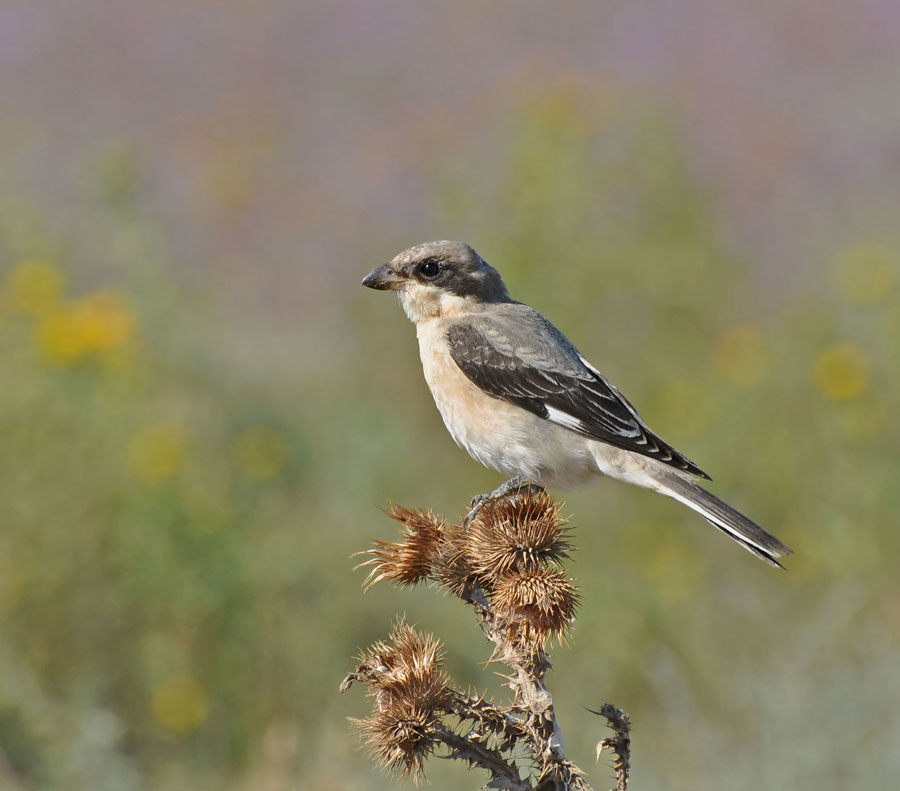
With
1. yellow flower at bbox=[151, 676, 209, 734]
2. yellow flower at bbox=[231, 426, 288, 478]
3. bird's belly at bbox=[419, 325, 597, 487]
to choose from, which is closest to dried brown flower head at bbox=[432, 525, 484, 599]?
bird's belly at bbox=[419, 325, 597, 487]

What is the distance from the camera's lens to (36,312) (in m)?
6.77

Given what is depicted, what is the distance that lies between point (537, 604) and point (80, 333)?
4.39 m

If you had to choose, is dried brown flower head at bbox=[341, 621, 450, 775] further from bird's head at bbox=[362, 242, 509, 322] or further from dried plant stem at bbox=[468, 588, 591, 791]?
bird's head at bbox=[362, 242, 509, 322]

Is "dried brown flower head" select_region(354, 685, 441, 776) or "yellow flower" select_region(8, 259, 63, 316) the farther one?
"yellow flower" select_region(8, 259, 63, 316)

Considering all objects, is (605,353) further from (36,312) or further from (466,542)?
(466,542)

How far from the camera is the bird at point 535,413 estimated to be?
4.41 metres

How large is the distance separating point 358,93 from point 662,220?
14.7 m

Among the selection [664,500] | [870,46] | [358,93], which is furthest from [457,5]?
[664,500]

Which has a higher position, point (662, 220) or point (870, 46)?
point (870, 46)

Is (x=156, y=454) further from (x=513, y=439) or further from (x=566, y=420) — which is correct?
(x=566, y=420)

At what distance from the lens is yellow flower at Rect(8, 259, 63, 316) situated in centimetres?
682

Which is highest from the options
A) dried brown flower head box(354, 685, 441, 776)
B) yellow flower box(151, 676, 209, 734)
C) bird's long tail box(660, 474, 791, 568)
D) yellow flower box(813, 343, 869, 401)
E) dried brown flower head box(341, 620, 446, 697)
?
yellow flower box(813, 343, 869, 401)

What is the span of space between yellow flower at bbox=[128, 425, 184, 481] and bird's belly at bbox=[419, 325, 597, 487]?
2062mm

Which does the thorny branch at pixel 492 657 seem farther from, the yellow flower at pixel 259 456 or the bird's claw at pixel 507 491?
the yellow flower at pixel 259 456
